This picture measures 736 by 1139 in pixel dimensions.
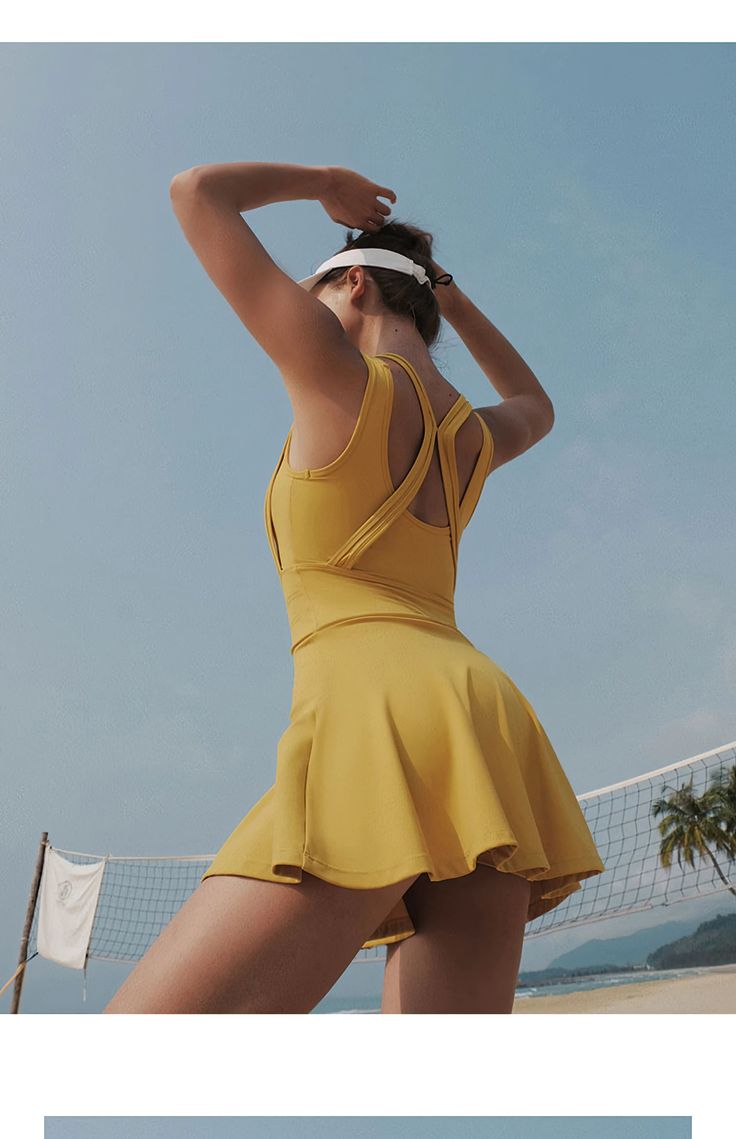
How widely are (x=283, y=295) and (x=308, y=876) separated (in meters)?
0.46

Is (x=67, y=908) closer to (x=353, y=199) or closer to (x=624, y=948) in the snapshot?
(x=353, y=199)

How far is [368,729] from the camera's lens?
0.91m

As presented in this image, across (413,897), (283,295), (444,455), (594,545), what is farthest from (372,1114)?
(594,545)

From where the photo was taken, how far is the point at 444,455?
1.07 m

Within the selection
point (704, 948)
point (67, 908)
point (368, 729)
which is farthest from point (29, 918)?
point (704, 948)

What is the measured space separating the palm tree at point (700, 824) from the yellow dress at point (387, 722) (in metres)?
13.7

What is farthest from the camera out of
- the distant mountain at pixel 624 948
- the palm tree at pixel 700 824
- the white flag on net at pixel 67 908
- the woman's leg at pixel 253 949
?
the distant mountain at pixel 624 948

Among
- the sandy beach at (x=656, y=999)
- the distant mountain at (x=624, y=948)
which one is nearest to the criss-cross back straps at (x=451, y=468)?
the sandy beach at (x=656, y=999)

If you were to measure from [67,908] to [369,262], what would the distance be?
18.6ft

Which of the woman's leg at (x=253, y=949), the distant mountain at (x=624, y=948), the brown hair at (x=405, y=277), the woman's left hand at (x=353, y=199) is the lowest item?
the woman's leg at (x=253, y=949)

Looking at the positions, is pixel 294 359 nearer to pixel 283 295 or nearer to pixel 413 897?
pixel 283 295

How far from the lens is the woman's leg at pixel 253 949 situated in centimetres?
81

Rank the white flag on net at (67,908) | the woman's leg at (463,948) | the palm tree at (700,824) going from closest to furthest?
the woman's leg at (463,948) → the white flag on net at (67,908) → the palm tree at (700,824)

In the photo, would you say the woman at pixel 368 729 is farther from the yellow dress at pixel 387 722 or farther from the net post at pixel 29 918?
A: the net post at pixel 29 918
